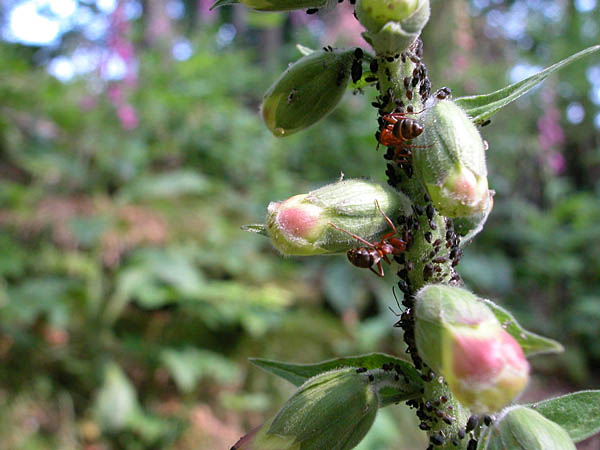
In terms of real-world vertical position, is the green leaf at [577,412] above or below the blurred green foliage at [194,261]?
above

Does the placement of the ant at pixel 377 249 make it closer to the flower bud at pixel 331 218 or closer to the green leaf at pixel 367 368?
the flower bud at pixel 331 218

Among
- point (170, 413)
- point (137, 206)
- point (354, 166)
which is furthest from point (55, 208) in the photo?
point (354, 166)

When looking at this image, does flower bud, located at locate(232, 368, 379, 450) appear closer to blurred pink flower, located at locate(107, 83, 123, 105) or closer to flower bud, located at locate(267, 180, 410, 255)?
flower bud, located at locate(267, 180, 410, 255)

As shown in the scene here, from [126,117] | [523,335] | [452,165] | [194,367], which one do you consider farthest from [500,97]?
[126,117]

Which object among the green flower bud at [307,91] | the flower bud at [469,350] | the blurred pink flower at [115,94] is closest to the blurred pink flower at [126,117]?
the blurred pink flower at [115,94]

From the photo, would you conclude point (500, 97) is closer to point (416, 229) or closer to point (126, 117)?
point (416, 229)

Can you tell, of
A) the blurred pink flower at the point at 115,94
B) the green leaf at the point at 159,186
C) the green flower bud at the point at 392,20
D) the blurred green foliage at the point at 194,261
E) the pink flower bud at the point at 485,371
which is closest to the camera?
the pink flower bud at the point at 485,371

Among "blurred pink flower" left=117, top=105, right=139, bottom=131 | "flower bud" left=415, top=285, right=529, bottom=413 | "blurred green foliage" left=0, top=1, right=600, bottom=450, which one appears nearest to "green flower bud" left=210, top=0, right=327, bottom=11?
"flower bud" left=415, top=285, right=529, bottom=413
